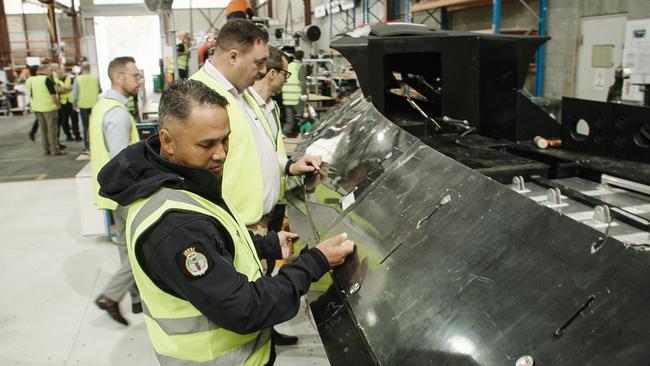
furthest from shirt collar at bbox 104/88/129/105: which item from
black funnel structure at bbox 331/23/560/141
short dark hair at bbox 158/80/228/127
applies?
short dark hair at bbox 158/80/228/127

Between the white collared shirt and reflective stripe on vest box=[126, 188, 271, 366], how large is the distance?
1100 mm

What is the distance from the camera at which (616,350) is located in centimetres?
94

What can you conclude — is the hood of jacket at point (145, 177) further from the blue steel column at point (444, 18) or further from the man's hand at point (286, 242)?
the blue steel column at point (444, 18)

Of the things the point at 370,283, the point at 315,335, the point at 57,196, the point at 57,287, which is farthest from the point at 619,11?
the point at 57,196

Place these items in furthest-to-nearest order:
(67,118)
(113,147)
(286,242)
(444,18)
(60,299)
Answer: (67,118) → (444,18) → (60,299) → (113,147) → (286,242)

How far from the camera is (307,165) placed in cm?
258

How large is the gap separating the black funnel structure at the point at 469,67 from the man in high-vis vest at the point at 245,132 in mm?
685

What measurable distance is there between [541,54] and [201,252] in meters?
7.09

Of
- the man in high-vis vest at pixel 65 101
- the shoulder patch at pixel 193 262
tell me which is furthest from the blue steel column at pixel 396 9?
the shoulder patch at pixel 193 262

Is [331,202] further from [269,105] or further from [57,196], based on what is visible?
[57,196]

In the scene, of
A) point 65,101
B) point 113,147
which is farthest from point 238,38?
point 65,101

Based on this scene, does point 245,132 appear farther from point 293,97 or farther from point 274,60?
point 293,97

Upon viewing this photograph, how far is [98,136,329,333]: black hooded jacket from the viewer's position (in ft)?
4.03

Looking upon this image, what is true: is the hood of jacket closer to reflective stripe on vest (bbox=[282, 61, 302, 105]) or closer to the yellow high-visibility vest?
the yellow high-visibility vest
